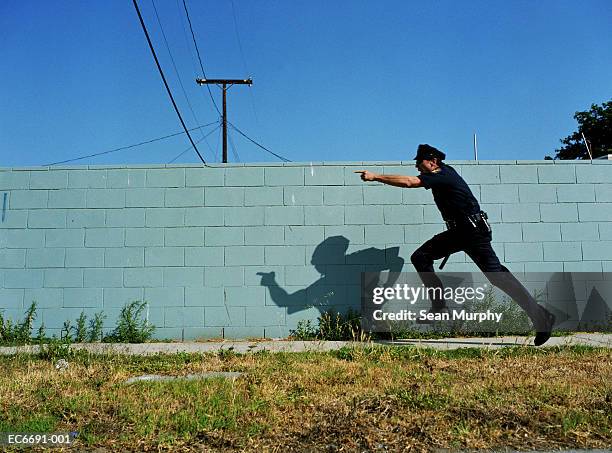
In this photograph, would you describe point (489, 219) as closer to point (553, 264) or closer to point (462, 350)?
point (553, 264)

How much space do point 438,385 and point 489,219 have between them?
10.7 ft

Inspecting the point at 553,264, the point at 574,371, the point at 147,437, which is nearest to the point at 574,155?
the point at 553,264

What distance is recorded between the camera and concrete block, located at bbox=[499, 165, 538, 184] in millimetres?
6980

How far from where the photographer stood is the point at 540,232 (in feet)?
22.8

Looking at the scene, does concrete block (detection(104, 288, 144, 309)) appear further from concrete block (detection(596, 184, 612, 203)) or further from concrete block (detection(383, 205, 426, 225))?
concrete block (detection(596, 184, 612, 203))

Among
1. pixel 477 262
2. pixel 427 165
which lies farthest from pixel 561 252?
pixel 427 165

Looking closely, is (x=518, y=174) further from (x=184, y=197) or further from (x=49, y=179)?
(x=49, y=179)

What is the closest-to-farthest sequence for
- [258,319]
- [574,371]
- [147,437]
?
[147,437] → [574,371] → [258,319]

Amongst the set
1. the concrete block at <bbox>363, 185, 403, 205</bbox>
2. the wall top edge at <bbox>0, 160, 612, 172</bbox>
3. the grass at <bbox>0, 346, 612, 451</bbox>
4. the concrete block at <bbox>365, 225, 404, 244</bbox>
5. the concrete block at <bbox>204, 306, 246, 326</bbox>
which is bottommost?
the grass at <bbox>0, 346, 612, 451</bbox>

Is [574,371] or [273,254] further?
[273,254]

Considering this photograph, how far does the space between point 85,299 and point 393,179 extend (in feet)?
13.0

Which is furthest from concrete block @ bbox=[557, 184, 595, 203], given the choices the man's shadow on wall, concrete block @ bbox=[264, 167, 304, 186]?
concrete block @ bbox=[264, 167, 304, 186]

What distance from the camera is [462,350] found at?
5602 mm

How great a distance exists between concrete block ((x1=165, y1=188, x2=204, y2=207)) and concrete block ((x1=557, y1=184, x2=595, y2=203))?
4.47 metres
